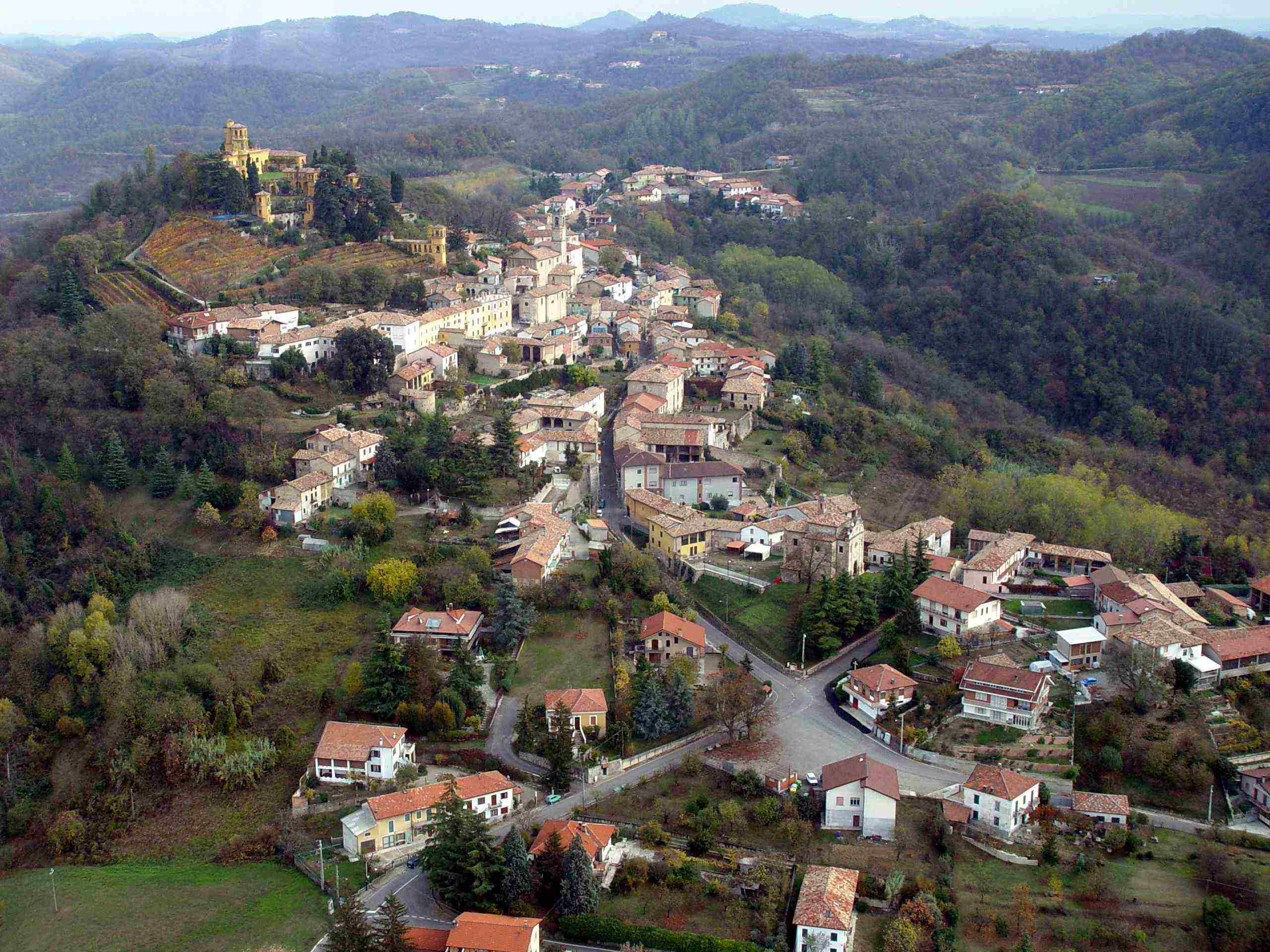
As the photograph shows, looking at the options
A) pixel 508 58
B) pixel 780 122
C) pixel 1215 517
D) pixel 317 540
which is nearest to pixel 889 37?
pixel 508 58

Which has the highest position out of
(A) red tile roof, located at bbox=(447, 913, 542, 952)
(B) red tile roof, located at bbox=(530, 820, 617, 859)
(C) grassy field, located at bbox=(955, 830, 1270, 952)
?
(B) red tile roof, located at bbox=(530, 820, 617, 859)

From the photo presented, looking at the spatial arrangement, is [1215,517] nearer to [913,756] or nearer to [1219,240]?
[913,756]

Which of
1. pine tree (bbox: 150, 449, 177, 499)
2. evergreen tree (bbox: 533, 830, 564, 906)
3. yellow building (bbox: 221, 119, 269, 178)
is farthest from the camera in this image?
yellow building (bbox: 221, 119, 269, 178)

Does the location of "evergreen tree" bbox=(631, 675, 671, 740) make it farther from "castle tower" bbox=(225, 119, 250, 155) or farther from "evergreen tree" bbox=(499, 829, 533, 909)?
"castle tower" bbox=(225, 119, 250, 155)

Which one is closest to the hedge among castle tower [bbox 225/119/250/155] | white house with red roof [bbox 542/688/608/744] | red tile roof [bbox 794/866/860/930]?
red tile roof [bbox 794/866/860/930]

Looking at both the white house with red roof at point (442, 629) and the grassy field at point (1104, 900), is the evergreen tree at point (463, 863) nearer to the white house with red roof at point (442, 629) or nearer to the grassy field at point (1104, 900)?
the white house with red roof at point (442, 629)
